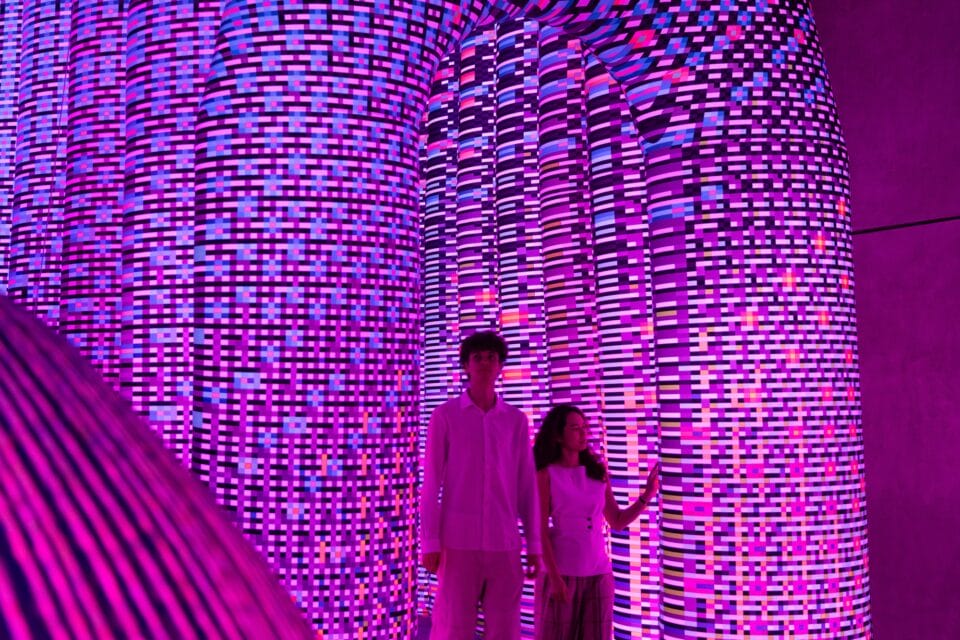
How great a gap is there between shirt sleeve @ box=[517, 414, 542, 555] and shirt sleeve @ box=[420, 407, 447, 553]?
0.28m

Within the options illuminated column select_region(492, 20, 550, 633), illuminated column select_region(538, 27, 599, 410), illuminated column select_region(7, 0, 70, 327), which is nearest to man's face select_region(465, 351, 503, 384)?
illuminated column select_region(538, 27, 599, 410)

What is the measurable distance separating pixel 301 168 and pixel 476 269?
270cm

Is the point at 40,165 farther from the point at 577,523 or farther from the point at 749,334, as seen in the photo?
the point at 749,334

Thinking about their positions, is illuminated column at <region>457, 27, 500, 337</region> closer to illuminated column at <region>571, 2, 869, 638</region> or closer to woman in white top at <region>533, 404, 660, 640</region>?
Answer: woman in white top at <region>533, 404, 660, 640</region>

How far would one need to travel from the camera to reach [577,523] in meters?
3.32

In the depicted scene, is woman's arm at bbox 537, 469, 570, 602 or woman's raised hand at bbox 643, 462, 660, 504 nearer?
woman's arm at bbox 537, 469, 570, 602

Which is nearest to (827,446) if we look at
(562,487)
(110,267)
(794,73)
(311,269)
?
(562,487)

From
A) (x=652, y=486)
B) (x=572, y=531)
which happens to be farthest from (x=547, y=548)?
(x=652, y=486)

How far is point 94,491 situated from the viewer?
0.24m

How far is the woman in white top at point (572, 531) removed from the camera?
3.26 meters

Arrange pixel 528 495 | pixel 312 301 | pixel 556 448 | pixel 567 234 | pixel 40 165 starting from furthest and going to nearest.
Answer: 1. pixel 40 165
2. pixel 567 234
3. pixel 556 448
4. pixel 528 495
5. pixel 312 301

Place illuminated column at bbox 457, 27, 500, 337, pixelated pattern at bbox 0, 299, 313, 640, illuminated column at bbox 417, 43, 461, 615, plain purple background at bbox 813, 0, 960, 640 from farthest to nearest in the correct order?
illuminated column at bbox 417, 43, 461, 615
illuminated column at bbox 457, 27, 500, 337
plain purple background at bbox 813, 0, 960, 640
pixelated pattern at bbox 0, 299, 313, 640

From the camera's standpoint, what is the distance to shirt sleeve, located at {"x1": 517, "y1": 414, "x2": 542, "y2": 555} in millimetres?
3172

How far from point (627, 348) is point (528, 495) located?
93cm
